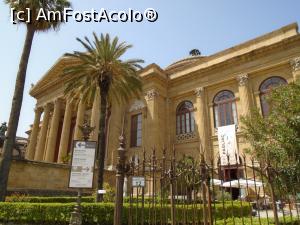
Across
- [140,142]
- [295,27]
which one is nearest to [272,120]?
[295,27]

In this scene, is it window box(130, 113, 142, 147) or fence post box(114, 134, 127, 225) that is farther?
window box(130, 113, 142, 147)

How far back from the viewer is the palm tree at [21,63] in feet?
44.2

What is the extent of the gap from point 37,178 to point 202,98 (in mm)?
15802

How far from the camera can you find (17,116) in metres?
14.3

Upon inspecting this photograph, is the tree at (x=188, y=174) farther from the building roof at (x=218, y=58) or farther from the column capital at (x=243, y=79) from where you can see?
the column capital at (x=243, y=79)

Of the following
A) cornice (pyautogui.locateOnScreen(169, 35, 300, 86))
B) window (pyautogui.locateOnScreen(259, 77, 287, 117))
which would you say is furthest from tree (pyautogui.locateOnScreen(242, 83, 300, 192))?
cornice (pyautogui.locateOnScreen(169, 35, 300, 86))

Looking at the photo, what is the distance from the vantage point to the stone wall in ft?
55.3

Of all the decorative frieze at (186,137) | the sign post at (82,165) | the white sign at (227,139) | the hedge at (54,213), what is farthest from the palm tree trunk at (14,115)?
the decorative frieze at (186,137)

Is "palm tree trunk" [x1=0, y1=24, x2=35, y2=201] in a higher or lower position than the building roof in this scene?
lower

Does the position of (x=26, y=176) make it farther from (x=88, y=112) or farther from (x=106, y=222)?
(x=88, y=112)

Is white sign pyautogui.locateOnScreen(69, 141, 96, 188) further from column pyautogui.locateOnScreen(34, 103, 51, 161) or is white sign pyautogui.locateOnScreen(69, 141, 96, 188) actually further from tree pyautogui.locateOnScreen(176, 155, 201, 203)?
column pyautogui.locateOnScreen(34, 103, 51, 161)

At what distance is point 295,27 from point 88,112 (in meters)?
25.0

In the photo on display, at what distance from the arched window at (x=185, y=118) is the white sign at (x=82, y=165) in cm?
2019

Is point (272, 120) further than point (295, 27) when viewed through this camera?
No
